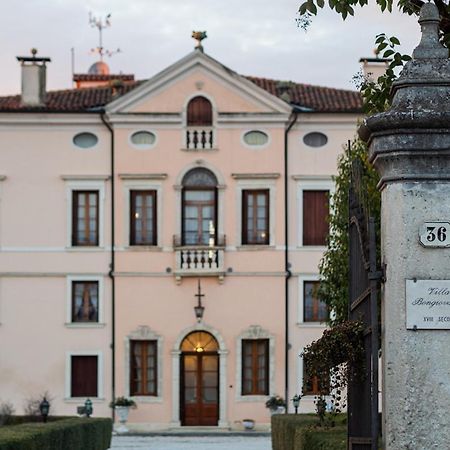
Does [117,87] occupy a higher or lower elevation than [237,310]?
higher

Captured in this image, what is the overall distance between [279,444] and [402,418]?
678 inches

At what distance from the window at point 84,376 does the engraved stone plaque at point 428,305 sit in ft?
118

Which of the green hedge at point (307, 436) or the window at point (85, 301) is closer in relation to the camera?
the green hedge at point (307, 436)

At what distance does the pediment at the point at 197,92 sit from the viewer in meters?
45.3

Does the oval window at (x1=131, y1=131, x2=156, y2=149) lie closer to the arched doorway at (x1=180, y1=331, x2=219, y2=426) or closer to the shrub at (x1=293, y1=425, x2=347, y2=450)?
the arched doorway at (x1=180, y1=331, x2=219, y2=426)

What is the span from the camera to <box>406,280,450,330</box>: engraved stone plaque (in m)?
9.62

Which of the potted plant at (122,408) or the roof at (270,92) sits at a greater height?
the roof at (270,92)

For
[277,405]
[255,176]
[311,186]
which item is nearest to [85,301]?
[255,176]

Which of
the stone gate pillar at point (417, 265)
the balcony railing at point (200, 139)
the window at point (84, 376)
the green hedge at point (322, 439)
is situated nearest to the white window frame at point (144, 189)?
the balcony railing at point (200, 139)

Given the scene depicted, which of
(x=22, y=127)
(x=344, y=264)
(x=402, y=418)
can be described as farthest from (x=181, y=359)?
(x=402, y=418)

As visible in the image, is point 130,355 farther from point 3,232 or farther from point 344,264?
point 344,264

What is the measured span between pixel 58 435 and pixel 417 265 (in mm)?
14538

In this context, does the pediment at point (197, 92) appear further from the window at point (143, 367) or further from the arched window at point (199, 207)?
the window at point (143, 367)

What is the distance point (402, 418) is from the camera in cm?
964
